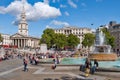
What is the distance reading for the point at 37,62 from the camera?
41562 millimetres

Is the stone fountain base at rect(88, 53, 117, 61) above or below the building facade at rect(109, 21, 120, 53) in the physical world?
below

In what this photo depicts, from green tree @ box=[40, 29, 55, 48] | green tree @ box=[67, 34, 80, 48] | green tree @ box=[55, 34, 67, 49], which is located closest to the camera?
green tree @ box=[40, 29, 55, 48]

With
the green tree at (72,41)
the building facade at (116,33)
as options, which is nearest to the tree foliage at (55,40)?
the green tree at (72,41)

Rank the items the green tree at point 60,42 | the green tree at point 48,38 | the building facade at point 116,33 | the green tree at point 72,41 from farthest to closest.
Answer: the green tree at point 72,41
the green tree at point 60,42
the building facade at point 116,33
the green tree at point 48,38

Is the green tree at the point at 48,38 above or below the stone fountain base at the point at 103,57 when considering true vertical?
above

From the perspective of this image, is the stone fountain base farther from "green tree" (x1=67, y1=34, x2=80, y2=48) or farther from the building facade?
"green tree" (x1=67, y1=34, x2=80, y2=48)

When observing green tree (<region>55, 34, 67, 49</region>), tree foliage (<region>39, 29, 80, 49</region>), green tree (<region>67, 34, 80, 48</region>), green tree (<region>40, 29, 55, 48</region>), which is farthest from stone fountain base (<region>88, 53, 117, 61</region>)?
green tree (<region>67, 34, 80, 48</region>)

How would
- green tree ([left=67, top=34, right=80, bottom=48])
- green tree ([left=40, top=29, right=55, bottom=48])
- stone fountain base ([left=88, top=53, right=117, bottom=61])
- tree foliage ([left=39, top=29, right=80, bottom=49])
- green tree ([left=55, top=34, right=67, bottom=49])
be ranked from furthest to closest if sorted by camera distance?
green tree ([left=67, top=34, right=80, bottom=48])
green tree ([left=55, top=34, right=67, bottom=49])
tree foliage ([left=39, top=29, right=80, bottom=49])
green tree ([left=40, top=29, right=55, bottom=48])
stone fountain base ([left=88, top=53, right=117, bottom=61])

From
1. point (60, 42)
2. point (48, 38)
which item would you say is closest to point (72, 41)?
point (60, 42)

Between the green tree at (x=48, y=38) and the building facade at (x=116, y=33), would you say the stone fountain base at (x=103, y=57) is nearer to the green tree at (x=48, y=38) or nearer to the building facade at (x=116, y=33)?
the building facade at (x=116, y=33)

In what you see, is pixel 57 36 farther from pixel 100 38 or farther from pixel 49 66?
pixel 49 66

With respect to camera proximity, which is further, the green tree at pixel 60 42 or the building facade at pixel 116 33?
the green tree at pixel 60 42

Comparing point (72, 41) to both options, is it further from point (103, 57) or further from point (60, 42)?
point (103, 57)

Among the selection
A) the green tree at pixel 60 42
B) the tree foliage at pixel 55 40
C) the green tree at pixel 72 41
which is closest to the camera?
the tree foliage at pixel 55 40
